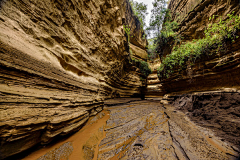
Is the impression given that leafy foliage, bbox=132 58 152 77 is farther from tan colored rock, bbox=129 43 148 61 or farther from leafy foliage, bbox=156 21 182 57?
leafy foliage, bbox=156 21 182 57

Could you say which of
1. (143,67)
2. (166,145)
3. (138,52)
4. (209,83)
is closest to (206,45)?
(209,83)

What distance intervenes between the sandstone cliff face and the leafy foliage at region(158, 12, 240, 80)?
662 cm

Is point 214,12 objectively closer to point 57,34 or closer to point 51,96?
point 57,34

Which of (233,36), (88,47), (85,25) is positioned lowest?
(88,47)

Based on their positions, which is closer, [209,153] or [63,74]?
[209,153]

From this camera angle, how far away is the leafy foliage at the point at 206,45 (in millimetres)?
4277

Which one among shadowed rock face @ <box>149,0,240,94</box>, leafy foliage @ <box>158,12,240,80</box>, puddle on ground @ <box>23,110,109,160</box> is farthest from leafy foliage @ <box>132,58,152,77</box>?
puddle on ground @ <box>23,110,109,160</box>

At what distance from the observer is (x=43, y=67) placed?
2.04 m

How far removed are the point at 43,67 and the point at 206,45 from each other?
27.4 ft

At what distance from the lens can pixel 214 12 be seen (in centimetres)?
599

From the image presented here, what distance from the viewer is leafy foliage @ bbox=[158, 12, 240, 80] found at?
4.28 meters

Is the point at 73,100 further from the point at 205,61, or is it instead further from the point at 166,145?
the point at 205,61

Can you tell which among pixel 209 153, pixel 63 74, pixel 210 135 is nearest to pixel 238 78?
pixel 210 135

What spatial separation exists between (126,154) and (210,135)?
2.34 m
